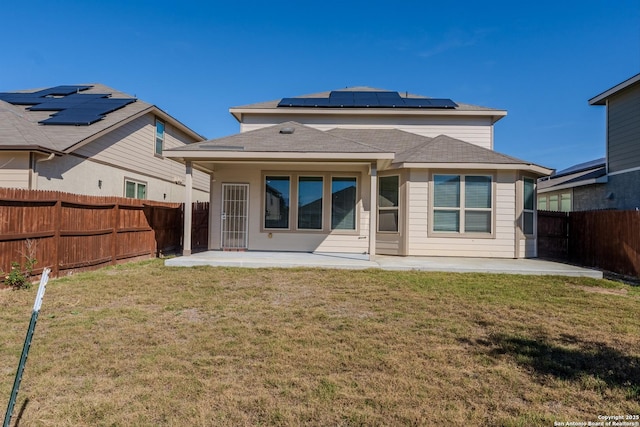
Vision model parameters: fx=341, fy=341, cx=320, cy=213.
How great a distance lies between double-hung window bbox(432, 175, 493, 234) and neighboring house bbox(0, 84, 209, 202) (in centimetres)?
1063

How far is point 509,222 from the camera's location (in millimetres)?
10016

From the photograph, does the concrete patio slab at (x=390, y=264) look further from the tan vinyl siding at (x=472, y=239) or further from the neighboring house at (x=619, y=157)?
the neighboring house at (x=619, y=157)

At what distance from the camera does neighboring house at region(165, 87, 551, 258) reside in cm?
930

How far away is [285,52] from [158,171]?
10531 millimetres

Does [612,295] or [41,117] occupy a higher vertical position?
[41,117]

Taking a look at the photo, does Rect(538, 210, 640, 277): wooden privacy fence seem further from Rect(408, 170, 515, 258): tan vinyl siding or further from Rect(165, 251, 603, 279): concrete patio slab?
Rect(408, 170, 515, 258): tan vinyl siding

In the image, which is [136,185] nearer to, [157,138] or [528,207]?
[157,138]

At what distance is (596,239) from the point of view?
32.8 ft

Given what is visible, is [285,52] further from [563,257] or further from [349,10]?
[563,257]

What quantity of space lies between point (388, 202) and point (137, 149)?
31.4 feet

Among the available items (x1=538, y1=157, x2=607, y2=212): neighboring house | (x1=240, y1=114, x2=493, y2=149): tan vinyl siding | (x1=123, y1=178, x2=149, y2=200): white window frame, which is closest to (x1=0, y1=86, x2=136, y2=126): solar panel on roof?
(x1=123, y1=178, x2=149, y2=200): white window frame

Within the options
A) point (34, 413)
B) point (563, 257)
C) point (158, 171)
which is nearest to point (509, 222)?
point (563, 257)

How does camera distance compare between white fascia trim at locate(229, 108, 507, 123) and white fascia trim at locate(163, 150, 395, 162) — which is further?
white fascia trim at locate(229, 108, 507, 123)

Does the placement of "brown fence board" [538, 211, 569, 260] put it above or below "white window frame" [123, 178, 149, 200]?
below
